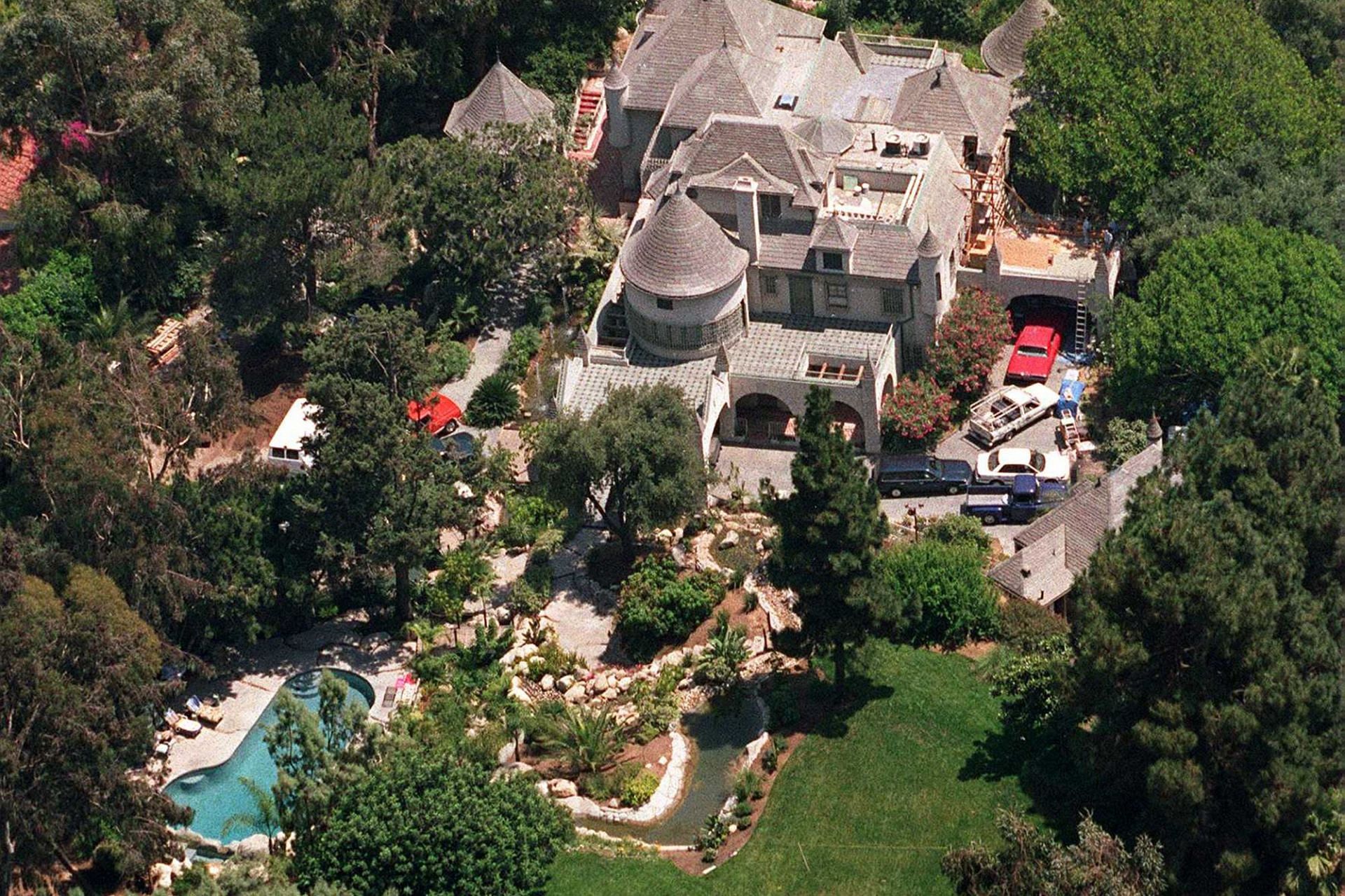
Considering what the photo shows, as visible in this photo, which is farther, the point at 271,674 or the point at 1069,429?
the point at 1069,429

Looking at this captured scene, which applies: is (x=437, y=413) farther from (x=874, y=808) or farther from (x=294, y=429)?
(x=874, y=808)

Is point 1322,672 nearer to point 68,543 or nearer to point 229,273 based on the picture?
point 68,543

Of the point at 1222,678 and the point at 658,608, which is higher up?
the point at 1222,678

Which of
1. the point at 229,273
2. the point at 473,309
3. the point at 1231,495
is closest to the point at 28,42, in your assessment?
the point at 229,273

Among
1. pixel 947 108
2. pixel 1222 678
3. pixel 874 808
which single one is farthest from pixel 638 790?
pixel 947 108

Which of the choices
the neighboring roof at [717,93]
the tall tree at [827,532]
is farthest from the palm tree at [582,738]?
the neighboring roof at [717,93]

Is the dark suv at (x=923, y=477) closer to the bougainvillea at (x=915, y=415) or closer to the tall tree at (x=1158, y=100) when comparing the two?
the bougainvillea at (x=915, y=415)
